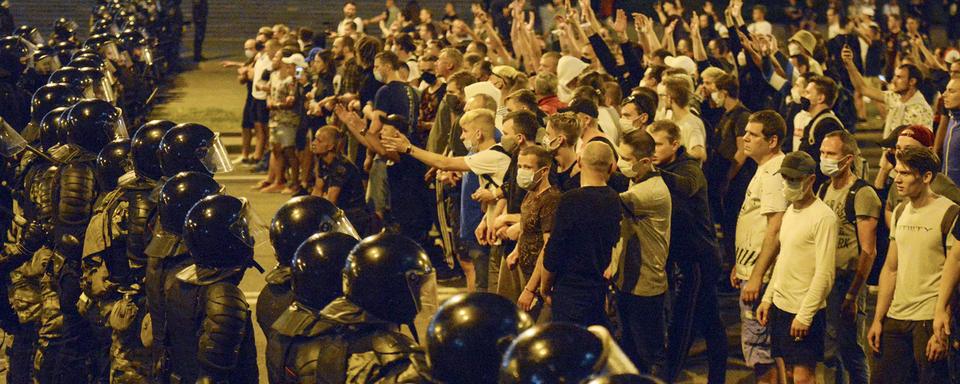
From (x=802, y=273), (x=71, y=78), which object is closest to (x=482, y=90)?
(x=71, y=78)

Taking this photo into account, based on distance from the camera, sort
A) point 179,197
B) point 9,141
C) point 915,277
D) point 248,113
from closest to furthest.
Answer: point 179,197, point 915,277, point 9,141, point 248,113

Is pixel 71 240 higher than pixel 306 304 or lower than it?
lower

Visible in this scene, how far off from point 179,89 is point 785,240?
2056 cm

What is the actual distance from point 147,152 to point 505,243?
2.26m

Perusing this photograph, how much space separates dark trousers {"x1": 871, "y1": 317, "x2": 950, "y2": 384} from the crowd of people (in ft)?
0.04

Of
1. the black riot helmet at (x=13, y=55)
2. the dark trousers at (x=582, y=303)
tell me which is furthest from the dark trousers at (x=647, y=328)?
the black riot helmet at (x=13, y=55)

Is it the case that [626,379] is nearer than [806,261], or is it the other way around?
[626,379]

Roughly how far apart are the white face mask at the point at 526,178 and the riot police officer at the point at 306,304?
8.35ft

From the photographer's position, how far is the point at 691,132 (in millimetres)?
9359

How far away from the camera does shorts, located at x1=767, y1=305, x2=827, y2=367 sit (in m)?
6.86

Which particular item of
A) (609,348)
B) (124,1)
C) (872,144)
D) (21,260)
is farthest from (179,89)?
(609,348)

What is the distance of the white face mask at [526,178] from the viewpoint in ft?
24.2

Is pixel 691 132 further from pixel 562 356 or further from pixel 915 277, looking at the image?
pixel 562 356

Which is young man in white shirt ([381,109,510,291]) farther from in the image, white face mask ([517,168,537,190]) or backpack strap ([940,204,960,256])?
backpack strap ([940,204,960,256])
